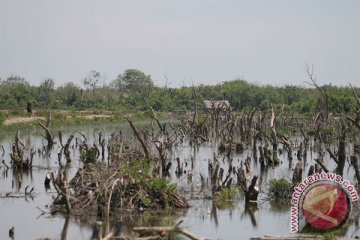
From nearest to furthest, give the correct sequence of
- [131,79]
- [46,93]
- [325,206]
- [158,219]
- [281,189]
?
[325,206] → [158,219] → [281,189] → [46,93] → [131,79]

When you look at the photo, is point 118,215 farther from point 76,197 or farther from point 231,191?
point 231,191

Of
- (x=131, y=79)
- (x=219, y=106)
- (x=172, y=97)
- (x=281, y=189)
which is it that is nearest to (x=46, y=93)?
(x=172, y=97)

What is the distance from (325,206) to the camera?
14.5m

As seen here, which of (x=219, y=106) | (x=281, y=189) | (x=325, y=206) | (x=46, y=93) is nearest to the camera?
(x=325, y=206)

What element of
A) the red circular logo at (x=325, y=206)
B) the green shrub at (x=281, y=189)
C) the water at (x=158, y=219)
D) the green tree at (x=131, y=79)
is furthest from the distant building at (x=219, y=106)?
the green tree at (x=131, y=79)

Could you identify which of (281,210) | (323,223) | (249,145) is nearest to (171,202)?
(281,210)

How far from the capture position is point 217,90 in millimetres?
72188

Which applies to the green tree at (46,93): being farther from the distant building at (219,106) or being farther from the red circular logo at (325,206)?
the red circular logo at (325,206)

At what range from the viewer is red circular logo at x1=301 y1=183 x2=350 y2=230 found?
567 inches

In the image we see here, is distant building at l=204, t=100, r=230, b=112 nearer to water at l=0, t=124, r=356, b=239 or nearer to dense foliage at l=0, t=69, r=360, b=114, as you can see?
dense foliage at l=0, t=69, r=360, b=114

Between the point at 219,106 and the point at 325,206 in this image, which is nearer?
the point at 325,206

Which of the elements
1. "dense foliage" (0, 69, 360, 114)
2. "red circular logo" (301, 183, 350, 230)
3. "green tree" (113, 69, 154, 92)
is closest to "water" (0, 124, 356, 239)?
"red circular logo" (301, 183, 350, 230)

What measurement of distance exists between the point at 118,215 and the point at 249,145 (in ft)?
70.5

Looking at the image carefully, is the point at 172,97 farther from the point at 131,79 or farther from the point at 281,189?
the point at 281,189
